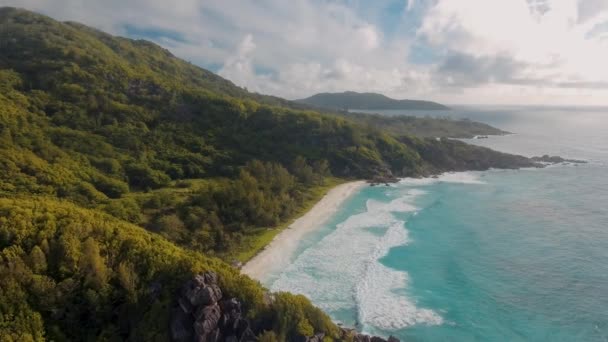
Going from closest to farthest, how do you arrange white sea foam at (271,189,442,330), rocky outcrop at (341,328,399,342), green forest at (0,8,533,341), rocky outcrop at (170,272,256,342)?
rocky outcrop at (170,272,256,342)
green forest at (0,8,533,341)
rocky outcrop at (341,328,399,342)
white sea foam at (271,189,442,330)

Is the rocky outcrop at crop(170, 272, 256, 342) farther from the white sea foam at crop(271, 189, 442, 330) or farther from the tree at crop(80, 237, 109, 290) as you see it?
the white sea foam at crop(271, 189, 442, 330)

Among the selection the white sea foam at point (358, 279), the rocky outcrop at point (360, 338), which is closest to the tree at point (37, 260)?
the white sea foam at point (358, 279)

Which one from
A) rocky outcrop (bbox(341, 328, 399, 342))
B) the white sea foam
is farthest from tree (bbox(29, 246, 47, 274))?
rocky outcrop (bbox(341, 328, 399, 342))

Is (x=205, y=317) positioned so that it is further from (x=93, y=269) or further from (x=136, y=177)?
(x=136, y=177)

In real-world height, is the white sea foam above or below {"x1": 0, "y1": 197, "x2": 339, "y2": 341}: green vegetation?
below

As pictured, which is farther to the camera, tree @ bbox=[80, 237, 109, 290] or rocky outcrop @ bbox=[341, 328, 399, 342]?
rocky outcrop @ bbox=[341, 328, 399, 342]

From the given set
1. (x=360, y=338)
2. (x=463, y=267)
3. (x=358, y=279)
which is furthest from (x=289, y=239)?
(x=360, y=338)

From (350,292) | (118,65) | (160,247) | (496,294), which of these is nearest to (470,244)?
(496,294)

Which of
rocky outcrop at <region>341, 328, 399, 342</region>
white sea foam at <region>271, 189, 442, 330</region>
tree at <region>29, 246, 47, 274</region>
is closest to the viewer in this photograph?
tree at <region>29, 246, 47, 274</region>

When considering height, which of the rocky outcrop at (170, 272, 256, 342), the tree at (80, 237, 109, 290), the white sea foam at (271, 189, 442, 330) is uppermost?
the tree at (80, 237, 109, 290)
